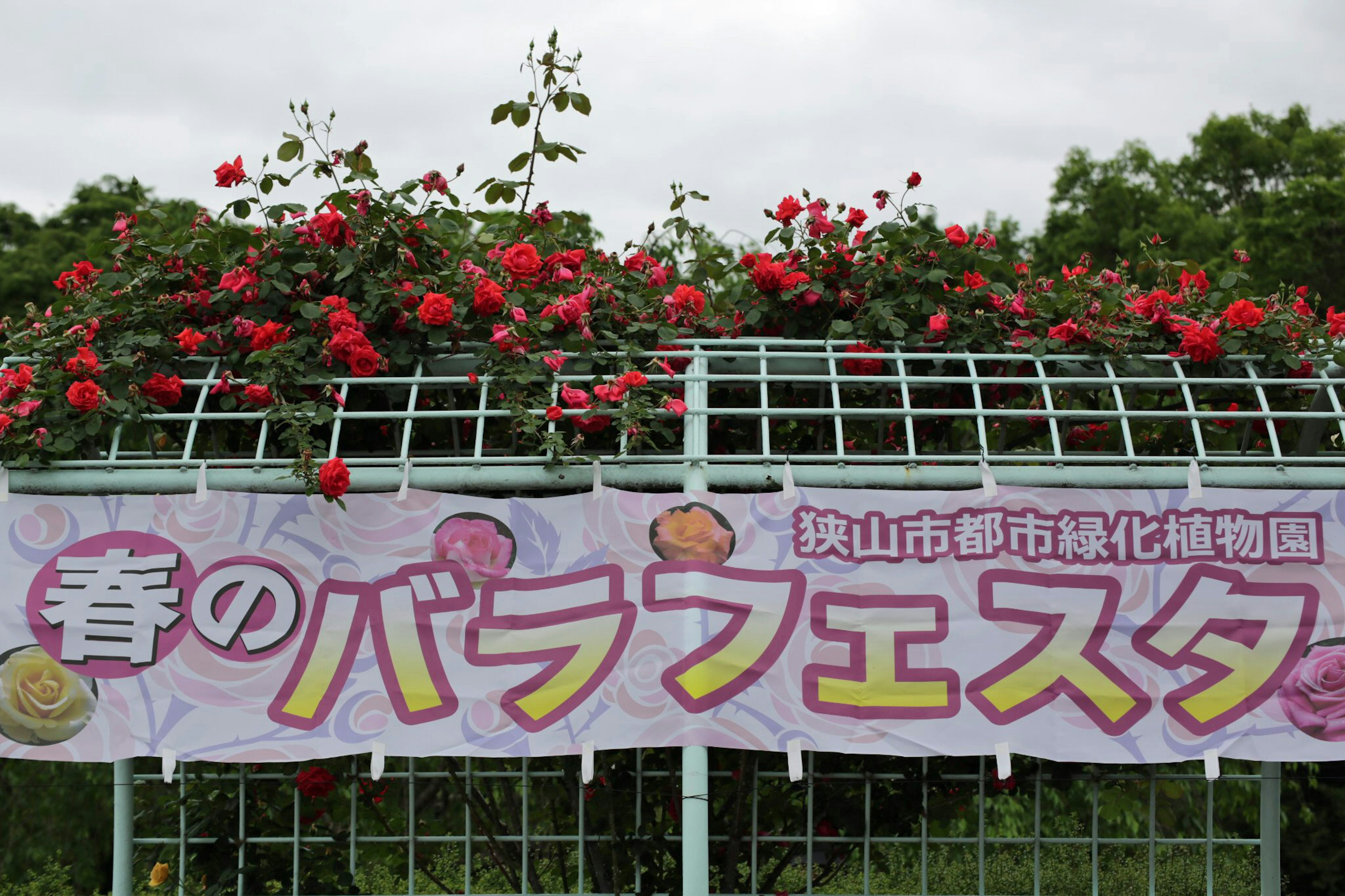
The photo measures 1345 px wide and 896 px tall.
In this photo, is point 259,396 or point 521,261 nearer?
point 259,396

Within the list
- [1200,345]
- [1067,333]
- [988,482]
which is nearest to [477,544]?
[988,482]

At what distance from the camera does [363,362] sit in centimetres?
367

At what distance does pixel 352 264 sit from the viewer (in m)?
3.86

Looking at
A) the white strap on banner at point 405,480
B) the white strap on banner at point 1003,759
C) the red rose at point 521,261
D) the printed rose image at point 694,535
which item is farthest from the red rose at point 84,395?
the white strap on banner at point 1003,759

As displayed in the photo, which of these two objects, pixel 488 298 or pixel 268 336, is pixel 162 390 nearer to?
pixel 268 336

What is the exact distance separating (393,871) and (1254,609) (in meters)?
4.33

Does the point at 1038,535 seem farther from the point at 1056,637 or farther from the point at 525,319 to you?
the point at 525,319

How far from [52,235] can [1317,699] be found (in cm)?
1714

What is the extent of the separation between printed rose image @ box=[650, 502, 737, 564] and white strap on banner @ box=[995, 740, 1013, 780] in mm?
1009

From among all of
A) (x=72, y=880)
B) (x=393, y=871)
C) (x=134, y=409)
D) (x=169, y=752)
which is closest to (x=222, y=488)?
(x=134, y=409)

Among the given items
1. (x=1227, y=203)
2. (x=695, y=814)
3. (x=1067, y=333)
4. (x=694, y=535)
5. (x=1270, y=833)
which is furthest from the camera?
(x=1227, y=203)

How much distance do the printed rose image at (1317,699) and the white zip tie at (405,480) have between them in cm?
281

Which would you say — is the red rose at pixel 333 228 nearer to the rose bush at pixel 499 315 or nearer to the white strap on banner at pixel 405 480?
the rose bush at pixel 499 315

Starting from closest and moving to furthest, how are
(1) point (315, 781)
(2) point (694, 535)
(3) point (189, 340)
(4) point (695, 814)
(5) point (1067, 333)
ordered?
(4) point (695, 814)
(2) point (694, 535)
(3) point (189, 340)
(5) point (1067, 333)
(1) point (315, 781)
